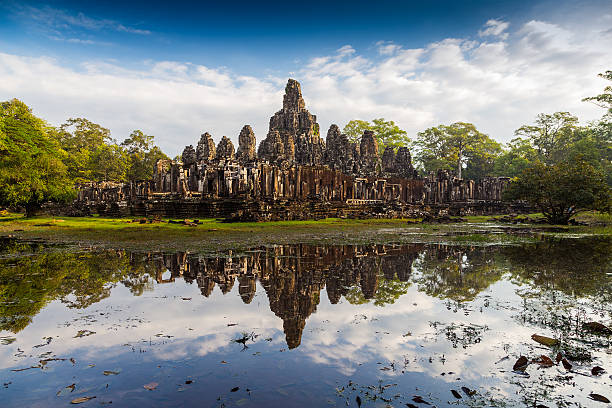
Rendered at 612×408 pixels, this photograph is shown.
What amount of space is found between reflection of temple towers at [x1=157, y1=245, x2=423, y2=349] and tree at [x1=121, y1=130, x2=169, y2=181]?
175ft

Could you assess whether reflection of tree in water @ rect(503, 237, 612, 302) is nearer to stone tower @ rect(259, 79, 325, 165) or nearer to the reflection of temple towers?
the reflection of temple towers

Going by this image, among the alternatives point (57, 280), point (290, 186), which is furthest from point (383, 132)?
point (57, 280)

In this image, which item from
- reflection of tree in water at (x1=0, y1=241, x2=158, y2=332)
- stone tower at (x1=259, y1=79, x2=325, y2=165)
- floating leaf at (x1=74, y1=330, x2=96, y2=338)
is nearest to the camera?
floating leaf at (x1=74, y1=330, x2=96, y2=338)

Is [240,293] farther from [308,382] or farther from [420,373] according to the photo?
[420,373]

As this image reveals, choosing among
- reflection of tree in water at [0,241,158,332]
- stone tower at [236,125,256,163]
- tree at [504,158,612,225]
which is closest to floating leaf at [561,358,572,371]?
reflection of tree in water at [0,241,158,332]

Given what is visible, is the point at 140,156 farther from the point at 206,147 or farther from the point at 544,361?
the point at 544,361

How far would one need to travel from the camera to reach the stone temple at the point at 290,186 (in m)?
27.6

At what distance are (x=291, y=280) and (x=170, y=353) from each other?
389 centimetres

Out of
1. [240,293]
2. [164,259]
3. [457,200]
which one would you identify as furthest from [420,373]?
[457,200]

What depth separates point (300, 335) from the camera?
15.4 feet

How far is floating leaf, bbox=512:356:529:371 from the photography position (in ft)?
12.1

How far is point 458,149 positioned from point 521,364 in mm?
74527

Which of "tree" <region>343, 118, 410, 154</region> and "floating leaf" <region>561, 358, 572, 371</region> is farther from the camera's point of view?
"tree" <region>343, 118, 410, 154</region>

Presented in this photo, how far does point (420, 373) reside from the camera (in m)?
3.61
